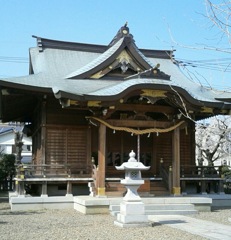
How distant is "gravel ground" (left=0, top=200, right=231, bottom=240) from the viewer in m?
9.30

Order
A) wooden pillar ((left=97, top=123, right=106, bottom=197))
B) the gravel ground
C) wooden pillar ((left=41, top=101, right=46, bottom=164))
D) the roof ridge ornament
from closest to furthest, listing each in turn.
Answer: the gravel ground
wooden pillar ((left=97, top=123, right=106, bottom=197))
wooden pillar ((left=41, top=101, right=46, bottom=164))
the roof ridge ornament

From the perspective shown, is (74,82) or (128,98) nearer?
(128,98)

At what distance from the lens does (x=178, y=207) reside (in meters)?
13.9

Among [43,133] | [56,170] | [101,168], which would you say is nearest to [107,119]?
[101,168]

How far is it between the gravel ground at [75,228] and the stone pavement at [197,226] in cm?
37

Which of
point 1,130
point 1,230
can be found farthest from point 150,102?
point 1,130

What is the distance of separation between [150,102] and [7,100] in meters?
6.91

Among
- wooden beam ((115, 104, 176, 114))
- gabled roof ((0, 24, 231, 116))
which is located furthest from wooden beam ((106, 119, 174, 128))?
gabled roof ((0, 24, 231, 116))

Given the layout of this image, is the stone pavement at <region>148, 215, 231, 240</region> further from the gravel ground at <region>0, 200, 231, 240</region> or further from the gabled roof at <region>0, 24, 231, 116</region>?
the gabled roof at <region>0, 24, 231, 116</region>

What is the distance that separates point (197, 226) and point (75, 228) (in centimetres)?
341

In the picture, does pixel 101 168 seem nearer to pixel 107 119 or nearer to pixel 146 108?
pixel 107 119

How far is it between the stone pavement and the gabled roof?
12.6 ft

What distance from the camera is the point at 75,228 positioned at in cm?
1055

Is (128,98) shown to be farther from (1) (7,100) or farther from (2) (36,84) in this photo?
(1) (7,100)
